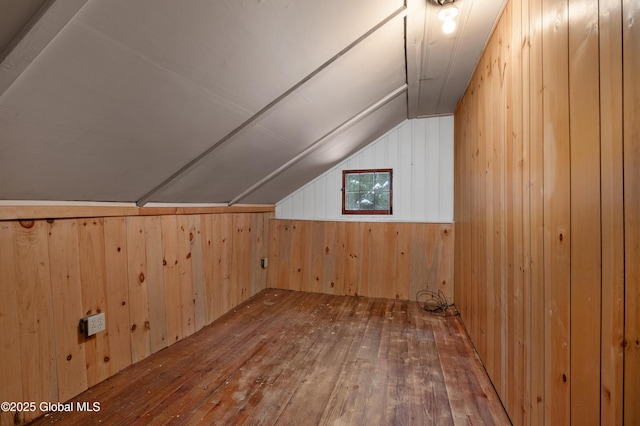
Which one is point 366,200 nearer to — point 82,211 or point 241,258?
point 241,258

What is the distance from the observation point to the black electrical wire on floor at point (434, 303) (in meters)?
2.87

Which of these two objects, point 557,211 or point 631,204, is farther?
point 557,211

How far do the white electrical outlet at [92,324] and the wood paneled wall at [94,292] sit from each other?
0.03 metres

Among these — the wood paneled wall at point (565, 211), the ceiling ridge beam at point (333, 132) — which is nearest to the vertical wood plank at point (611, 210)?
the wood paneled wall at point (565, 211)

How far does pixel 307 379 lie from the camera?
1.73 meters

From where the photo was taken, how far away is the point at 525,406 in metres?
1.21

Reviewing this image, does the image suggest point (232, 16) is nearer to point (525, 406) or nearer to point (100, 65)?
point (100, 65)

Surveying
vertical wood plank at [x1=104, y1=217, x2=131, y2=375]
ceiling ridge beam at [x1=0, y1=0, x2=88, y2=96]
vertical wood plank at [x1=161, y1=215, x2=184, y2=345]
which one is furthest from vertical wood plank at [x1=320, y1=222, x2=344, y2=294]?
ceiling ridge beam at [x1=0, y1=0, x2=88, y2=96]

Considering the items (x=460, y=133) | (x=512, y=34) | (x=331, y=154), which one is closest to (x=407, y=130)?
(x=460, y=133)

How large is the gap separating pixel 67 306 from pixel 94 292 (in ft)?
0.46

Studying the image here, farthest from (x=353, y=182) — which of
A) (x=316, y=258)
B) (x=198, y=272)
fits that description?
(x=198, y=272)

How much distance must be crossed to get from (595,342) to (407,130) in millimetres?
2779

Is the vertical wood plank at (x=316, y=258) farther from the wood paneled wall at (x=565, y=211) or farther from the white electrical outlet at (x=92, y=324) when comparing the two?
the white electrical outlet at (x=92, y=324)

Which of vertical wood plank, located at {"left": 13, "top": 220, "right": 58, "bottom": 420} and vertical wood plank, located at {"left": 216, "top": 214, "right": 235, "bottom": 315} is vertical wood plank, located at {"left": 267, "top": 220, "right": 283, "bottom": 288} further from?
vertical wood plank, located at {"left": 13, "top": 220, "right": 58, "bottom": 420}
